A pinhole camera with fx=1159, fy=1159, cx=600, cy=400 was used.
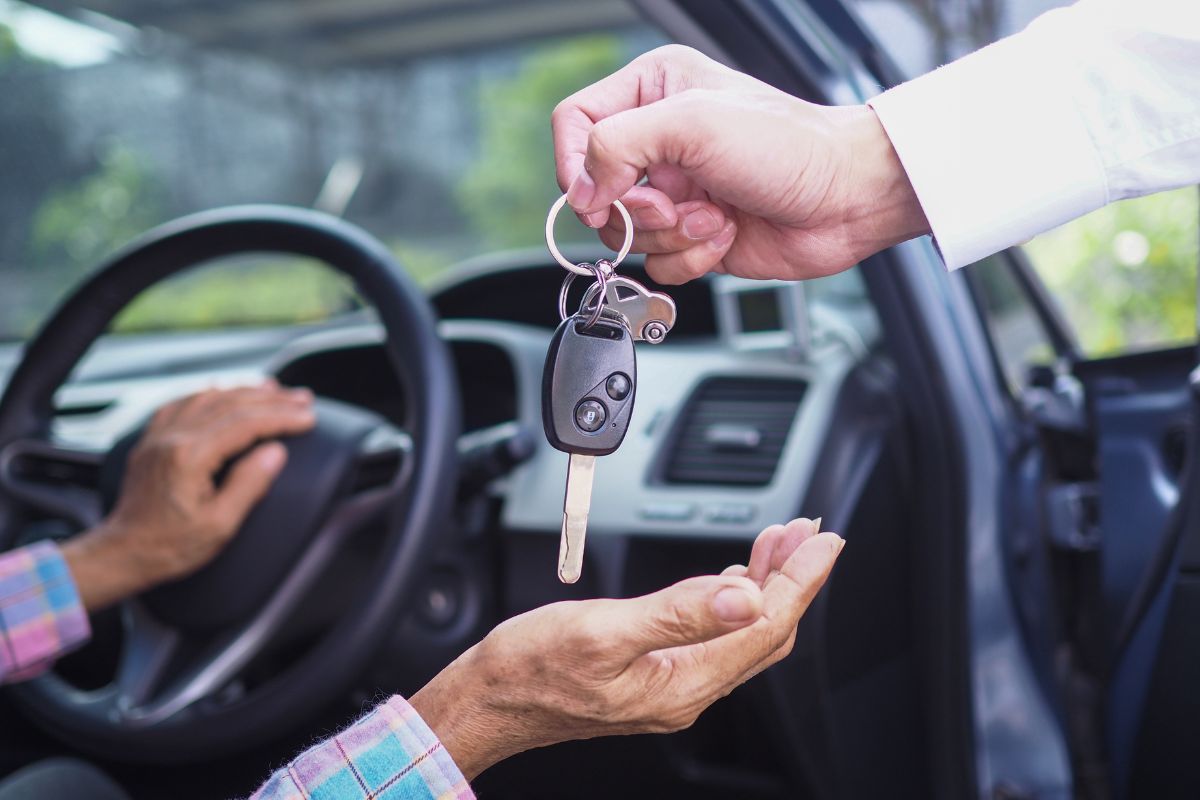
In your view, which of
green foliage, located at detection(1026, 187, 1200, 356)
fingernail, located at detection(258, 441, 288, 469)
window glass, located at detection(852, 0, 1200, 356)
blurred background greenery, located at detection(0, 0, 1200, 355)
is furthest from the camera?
green foliage, located at detection(1026, 187, 1200, 356)

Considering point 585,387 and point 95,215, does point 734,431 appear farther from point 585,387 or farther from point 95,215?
point 95,215

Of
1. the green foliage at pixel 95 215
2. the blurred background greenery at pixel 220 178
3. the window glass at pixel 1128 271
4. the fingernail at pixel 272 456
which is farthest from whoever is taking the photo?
the window glass at pixel 1128 271

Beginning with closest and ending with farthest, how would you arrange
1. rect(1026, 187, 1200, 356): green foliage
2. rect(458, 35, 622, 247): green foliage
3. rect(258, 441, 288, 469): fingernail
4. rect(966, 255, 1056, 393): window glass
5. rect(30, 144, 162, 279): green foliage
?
1. rect(258, 441, 288, 469): fingernail
2. rect(966, 255, 1056, 393): window glass
3. rect(30, 144, 162, 279): green foliage
4. rect(1026, 187, 1200, 356): green foliage
5. rect(458, 35, 622, 247): green foliage

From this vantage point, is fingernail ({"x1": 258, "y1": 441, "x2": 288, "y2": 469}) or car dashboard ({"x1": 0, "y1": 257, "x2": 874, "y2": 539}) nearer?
fingernail ({"x1": 258, "y1": 441, "x2": 288, "y2": 469})

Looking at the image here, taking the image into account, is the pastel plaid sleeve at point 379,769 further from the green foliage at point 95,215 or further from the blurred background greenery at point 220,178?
the green foliage at point 95,215

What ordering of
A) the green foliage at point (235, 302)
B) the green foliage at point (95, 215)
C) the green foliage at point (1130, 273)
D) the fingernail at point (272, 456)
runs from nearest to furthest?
the fingernail at point (272, 456), the green foliage at point (235, 302), the green foliage at point (95, 215), the green foliage at point (1130, 273)

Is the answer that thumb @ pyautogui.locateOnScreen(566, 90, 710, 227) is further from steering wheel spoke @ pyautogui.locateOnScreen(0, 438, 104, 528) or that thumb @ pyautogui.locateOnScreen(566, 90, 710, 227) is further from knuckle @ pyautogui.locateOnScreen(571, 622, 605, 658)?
steering wheel spoke @ pyautogui.locateOnScreen(0, 438, 104, 528)

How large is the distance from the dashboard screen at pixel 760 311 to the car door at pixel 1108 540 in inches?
9.6

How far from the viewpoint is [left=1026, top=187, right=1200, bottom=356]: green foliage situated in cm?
312

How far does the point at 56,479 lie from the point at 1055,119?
121 centimetres

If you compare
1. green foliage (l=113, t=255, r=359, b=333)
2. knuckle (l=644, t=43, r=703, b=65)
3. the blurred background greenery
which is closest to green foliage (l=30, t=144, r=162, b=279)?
the blurred background greenery

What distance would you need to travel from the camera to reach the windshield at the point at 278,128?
2400 mm

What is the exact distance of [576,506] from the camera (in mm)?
625

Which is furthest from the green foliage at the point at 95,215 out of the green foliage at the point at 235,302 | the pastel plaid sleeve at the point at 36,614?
the pastel plaid sleeve at the point at 36,614
